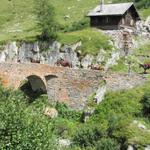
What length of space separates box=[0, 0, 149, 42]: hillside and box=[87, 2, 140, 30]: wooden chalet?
27.1 ft

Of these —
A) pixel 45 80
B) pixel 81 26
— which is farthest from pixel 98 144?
pixel 81 26

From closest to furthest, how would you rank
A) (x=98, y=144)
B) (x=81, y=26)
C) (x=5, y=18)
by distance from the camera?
(x=98, y=144)
(x=81, y=26)
(x=5, y=18)

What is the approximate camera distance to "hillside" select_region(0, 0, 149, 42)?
108 m

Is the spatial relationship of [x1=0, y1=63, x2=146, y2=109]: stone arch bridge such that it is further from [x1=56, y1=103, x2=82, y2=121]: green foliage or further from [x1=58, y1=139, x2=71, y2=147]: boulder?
[x1=58, y1=139, x2=71, y2=147]: boulder

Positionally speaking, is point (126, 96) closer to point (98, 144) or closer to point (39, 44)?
point (98, 144)

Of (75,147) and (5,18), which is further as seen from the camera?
(5,18)

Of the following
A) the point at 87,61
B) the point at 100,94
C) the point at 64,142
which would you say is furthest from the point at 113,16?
the point at 64,142

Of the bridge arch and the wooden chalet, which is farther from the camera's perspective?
the wooden chalet

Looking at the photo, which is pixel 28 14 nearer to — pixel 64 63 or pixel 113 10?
pixel 113 10

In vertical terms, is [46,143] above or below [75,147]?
above

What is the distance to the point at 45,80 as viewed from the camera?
75.6 m

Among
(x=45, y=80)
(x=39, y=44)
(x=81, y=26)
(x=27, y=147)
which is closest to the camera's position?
(x=27, y=147)

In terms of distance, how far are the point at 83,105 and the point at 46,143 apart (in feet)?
76.8

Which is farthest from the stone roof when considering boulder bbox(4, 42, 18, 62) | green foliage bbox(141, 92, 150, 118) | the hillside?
green foliage bbox(141, 92, 150, 118)
